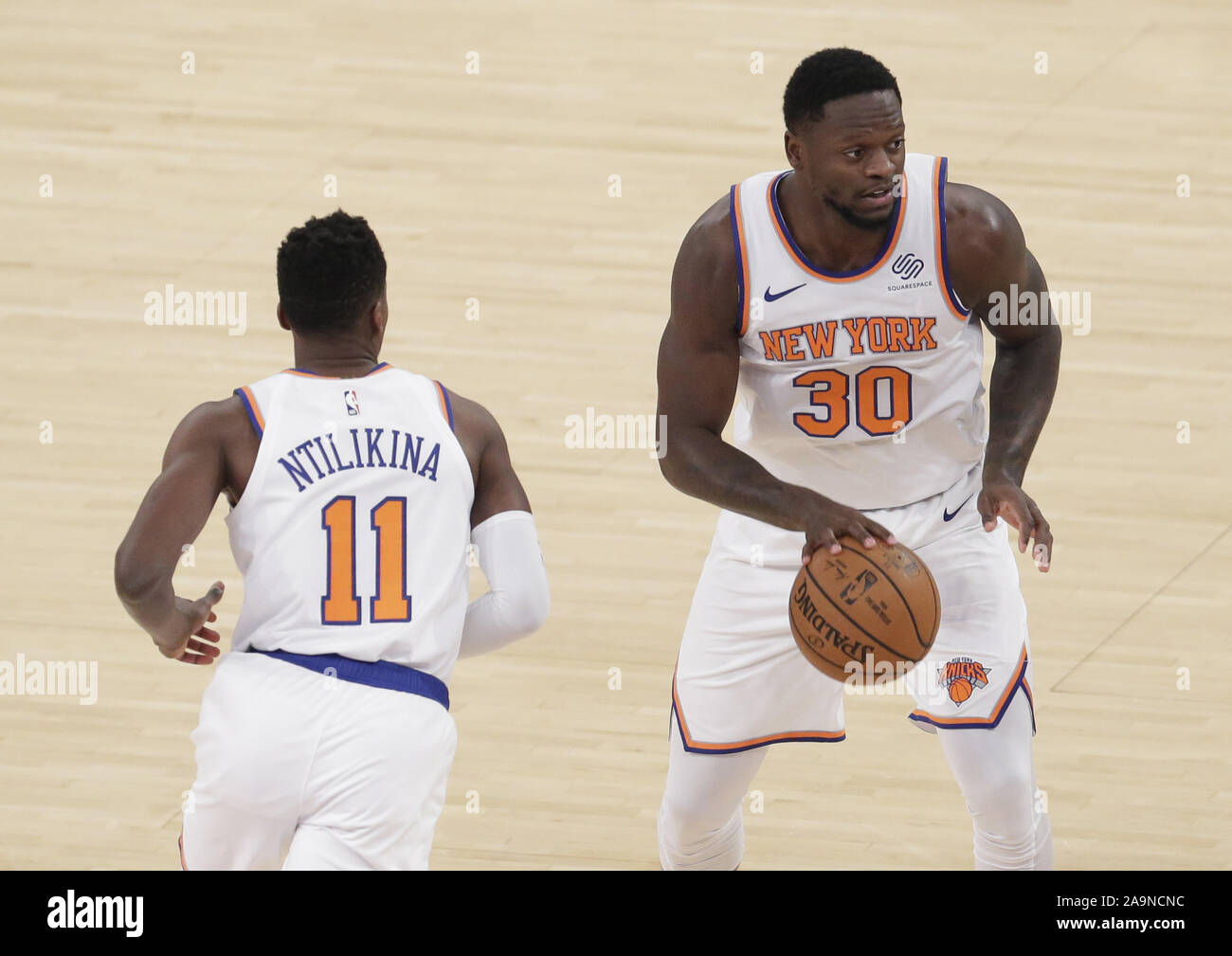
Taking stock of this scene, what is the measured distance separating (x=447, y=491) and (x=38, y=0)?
10104 mm

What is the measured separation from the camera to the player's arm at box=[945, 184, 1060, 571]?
16.5 ft

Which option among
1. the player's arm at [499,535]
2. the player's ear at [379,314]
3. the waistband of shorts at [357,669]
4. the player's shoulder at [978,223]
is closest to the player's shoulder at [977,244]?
the player's shoulder at [978,223]

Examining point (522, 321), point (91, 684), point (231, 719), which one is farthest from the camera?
point (522, 321)

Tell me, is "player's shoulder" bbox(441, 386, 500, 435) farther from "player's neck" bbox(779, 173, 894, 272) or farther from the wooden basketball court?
the wooden basketball court

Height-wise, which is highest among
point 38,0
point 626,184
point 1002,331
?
point 38,0

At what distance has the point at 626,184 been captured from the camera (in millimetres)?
11203

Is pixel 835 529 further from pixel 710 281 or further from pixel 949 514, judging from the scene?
pixel 710 281

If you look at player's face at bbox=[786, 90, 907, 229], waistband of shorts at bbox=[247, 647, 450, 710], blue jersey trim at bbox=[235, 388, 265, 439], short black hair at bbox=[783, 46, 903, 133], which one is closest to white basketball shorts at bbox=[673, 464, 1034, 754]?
player's face at bbox=[786, 90, 907, 229]

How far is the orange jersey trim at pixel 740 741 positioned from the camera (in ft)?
17.1

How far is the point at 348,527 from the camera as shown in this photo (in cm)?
414

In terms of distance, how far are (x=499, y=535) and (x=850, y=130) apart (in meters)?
1.31

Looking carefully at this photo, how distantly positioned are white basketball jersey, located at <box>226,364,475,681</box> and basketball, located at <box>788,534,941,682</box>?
0.96 meters

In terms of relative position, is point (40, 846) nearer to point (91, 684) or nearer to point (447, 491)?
point (91, 684)

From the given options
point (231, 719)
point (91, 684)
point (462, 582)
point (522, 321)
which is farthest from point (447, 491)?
point (522, 321)
